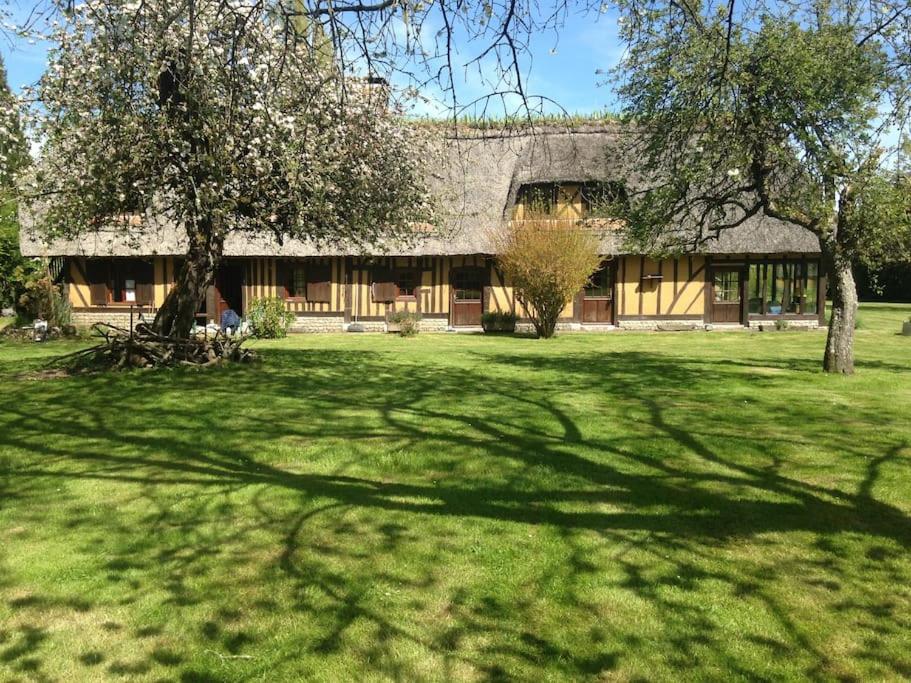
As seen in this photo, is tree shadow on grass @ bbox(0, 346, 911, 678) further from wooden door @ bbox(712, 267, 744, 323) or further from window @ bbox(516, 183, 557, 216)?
wooden door @ bbox(712, 267, 744, 323)

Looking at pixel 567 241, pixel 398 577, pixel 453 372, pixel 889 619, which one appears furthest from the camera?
pixel 567 241

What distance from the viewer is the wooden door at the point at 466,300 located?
76.8ft

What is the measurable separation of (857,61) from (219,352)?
11547 mm

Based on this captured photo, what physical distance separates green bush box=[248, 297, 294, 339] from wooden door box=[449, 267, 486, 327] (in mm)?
6122

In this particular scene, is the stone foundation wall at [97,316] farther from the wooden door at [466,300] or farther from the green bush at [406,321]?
the wooden door at [466,300]

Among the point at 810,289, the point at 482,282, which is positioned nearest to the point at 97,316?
the point at 482,282

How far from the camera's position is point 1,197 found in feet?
34.1

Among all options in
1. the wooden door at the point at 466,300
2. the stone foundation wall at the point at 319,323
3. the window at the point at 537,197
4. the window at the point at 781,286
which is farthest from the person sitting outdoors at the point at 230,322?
the window at the point at 781,286

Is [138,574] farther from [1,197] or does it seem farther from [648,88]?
[648,88]

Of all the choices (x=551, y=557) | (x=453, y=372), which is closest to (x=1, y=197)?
(x=453, y=372)

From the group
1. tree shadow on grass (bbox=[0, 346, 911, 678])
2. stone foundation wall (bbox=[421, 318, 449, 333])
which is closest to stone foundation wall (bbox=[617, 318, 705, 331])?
stone foundation wall (bbox=[421, 318, 449, 333])

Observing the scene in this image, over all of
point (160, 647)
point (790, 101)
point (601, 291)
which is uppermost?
point (790, 101)

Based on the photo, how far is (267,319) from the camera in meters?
20.2

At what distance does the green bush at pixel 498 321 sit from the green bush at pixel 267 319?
682 cm
